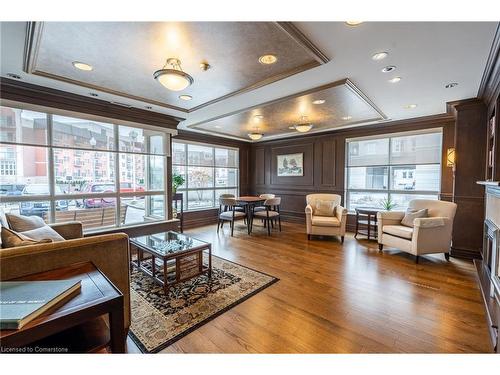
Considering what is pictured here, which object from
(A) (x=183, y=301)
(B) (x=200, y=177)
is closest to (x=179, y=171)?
(B) (x=200, y=177)

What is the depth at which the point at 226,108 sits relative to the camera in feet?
12.8

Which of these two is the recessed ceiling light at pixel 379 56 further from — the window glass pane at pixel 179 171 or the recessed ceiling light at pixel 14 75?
the window glass pane at pixel 179 171

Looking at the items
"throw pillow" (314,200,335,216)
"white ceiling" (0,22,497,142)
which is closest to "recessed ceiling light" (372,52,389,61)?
"white ceiling" (0,22,497,142)

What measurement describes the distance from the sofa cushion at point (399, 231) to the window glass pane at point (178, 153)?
190 inches

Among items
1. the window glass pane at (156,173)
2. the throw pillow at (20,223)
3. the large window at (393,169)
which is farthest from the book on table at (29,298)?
the large window at (393,169)

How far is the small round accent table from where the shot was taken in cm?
444

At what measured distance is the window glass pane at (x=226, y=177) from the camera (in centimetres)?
691

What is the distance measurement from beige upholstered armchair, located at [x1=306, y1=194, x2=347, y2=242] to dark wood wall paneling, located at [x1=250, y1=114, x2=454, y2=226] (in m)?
1.07

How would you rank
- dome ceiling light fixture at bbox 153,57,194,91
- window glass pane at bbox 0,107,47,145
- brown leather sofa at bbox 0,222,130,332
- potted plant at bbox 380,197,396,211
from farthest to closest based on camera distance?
1. potted plant at bbox 380,197,396,211
2. window glass pane at bbox 0,107,47,145
3. dome ceiling light fixture at bbox 153,57,194,91
4. brown leather sofa at bbox 0,222,130,332

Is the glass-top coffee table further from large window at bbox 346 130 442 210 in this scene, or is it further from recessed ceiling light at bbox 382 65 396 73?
large window at bbox 346 130 442 210
